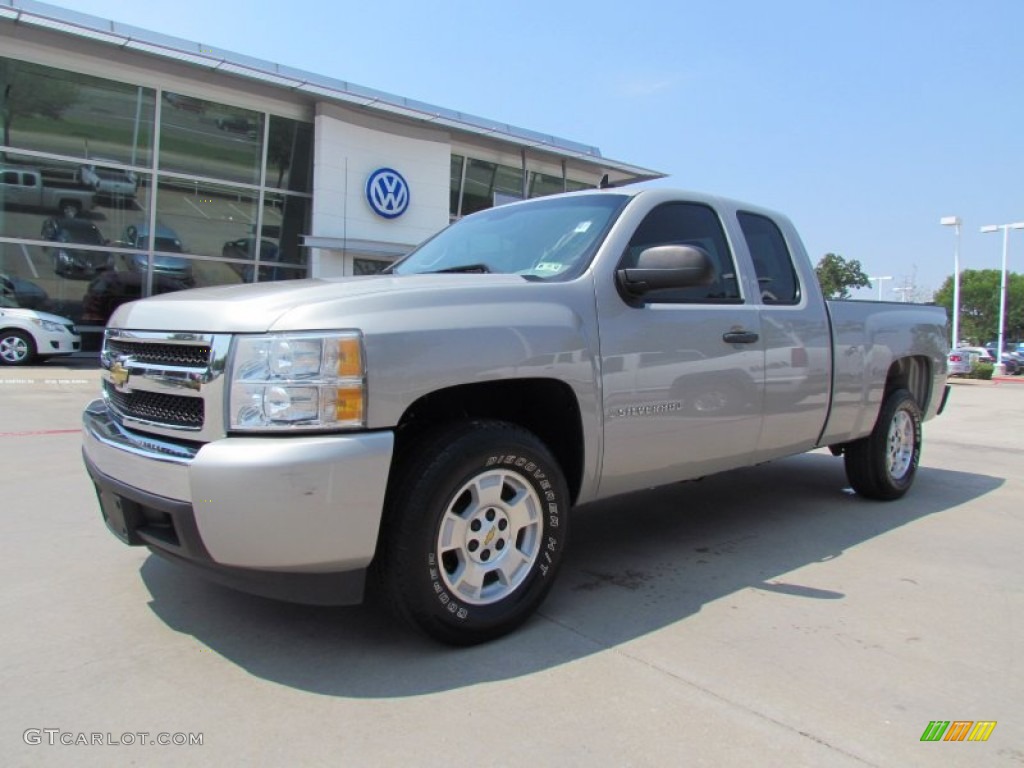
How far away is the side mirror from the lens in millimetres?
3330

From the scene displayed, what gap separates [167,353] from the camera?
292 cm

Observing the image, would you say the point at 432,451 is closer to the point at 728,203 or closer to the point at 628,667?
the point at 628,667

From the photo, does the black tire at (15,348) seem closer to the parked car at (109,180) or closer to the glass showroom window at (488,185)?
the parked car at (109,180)

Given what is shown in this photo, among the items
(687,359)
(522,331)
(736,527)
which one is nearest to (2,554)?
(522,331)

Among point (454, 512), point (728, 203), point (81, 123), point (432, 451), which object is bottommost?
point (454, 512)

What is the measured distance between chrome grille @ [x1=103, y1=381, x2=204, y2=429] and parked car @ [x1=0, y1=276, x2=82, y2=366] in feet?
44.3

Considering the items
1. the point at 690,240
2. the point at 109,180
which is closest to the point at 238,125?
the point at 109,180

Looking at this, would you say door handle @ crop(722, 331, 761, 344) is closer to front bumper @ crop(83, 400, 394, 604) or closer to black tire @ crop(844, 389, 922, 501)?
black tire @ crop(844, 389, 922, 501)

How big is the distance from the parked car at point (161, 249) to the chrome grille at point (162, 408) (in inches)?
639

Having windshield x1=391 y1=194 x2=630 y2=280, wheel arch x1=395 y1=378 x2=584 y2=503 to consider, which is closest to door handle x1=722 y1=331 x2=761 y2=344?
windshield x1=391 y1=194 x2=630 y2=280

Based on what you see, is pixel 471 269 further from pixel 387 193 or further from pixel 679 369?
pixel 387 193

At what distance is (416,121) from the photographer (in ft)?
66.4

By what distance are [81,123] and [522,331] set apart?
1746cm
